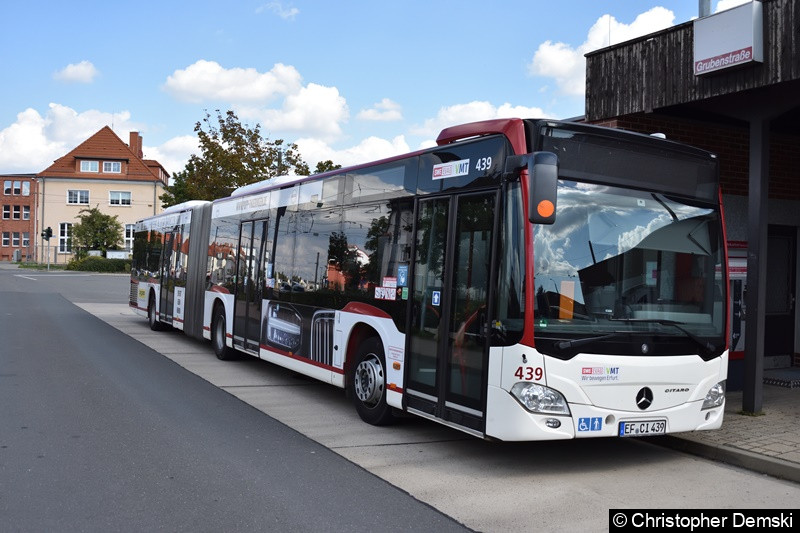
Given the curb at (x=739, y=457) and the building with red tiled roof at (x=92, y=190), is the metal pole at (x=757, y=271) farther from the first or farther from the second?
the building with red tiled roof at (x=92, y=190)

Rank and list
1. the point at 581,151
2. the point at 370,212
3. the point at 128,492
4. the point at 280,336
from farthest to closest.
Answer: the point at 280,336 → the point at 370,212 → the point at 581,151 → the point at 128,492

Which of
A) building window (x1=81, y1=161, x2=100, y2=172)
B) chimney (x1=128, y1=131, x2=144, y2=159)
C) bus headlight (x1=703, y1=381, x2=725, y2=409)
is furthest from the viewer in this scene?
chimney (x1=128, y1=131, x2=144, y2=159)

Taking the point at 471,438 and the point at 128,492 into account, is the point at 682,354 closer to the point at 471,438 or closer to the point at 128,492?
the point at 471,438

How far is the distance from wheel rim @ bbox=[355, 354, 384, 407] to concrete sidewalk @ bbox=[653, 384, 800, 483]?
2839 mm

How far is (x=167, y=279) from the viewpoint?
1753cm

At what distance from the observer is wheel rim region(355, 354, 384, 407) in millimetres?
7930

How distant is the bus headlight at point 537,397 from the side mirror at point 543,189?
127 cm

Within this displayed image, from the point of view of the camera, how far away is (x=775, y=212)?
1130cm

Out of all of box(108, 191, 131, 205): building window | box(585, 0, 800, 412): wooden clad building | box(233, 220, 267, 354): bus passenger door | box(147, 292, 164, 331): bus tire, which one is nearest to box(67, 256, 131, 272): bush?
box(108, 191, 131, 205): building window

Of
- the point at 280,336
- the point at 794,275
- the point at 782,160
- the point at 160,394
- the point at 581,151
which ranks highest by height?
the point at 782,160

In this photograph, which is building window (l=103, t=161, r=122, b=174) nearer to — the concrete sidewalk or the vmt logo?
the vmt logo

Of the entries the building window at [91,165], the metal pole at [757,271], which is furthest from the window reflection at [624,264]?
the building window at [91,165]

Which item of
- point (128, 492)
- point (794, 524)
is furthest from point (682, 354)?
point (128, 492)

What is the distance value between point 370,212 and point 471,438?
2618mm
